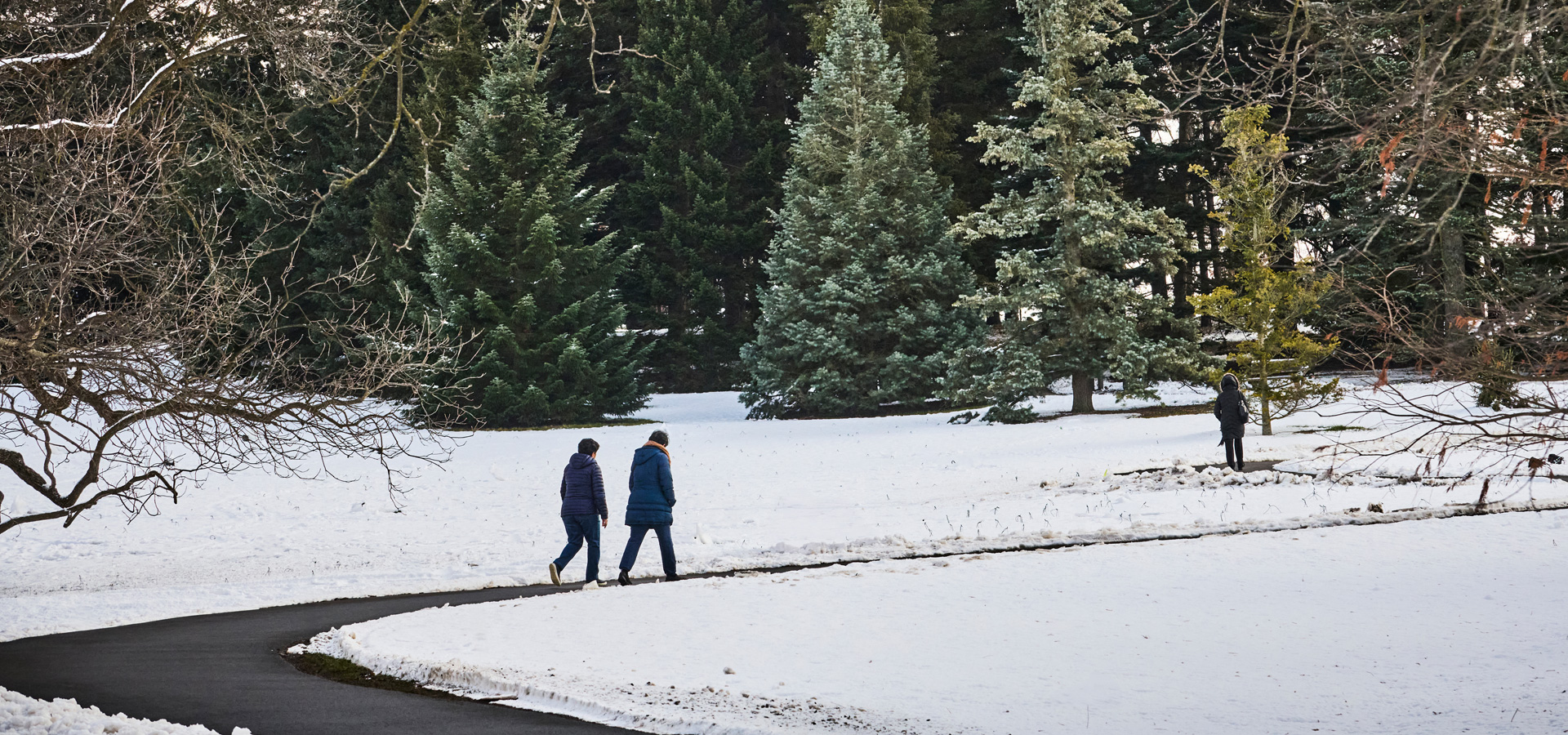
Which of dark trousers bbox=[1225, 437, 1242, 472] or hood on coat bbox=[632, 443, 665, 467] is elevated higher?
hood on coat bbox=[632, 443, 665, 467]

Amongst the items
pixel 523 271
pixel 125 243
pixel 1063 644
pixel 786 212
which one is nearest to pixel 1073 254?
pixel 786 212

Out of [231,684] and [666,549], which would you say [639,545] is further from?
[231,684]

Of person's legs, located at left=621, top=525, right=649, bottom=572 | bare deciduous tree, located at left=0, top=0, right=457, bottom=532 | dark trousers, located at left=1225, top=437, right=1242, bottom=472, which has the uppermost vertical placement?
bare deciduous tree, located at left=0, top=0, right=457, bottom=532

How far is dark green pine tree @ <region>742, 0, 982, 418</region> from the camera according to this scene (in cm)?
3681

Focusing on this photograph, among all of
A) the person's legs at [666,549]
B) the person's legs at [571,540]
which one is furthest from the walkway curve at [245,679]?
the person's legs at [666,549]

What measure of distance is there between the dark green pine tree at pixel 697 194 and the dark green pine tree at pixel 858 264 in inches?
274

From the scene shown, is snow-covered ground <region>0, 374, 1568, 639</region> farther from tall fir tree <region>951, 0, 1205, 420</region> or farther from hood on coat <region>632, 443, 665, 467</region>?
tall fir tree <region>951, 0, 1205, 420</region>

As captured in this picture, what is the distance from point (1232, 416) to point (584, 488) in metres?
11.6

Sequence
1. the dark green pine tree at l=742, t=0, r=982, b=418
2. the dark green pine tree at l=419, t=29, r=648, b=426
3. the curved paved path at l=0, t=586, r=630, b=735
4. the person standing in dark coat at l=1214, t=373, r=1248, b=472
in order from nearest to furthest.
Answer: the curved paved path at l=0, t=586, r=630, b=735
the person standing in dark coat at l=1214, t=373, r=1248, b=472
the dark green pine tree at l=419, t=29, r=648, b=426
the dark green pine tree at l=742, t=0, r=982, b=418

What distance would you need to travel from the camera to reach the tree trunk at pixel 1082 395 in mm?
34250

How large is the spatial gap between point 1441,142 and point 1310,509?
42.1 feet

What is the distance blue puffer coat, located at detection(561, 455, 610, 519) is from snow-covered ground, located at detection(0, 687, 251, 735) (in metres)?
6.43

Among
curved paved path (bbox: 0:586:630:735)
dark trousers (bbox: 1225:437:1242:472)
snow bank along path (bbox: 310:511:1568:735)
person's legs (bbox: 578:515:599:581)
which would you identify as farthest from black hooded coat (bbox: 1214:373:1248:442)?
curved paved path (bbox: 0:586:630:735)

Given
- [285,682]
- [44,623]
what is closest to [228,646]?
[285,682]
